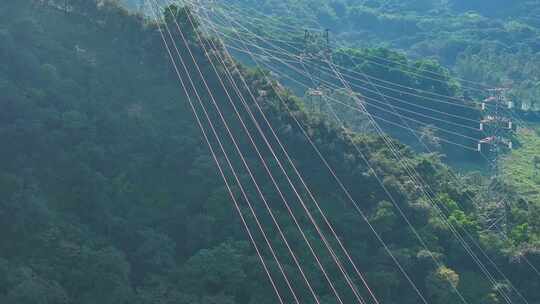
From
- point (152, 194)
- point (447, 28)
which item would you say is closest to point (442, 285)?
point (152, 194)

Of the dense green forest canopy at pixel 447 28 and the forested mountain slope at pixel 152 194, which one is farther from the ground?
the dense green forest canopy at pixel 447 28

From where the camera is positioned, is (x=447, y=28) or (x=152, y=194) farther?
(x=447, y=28)

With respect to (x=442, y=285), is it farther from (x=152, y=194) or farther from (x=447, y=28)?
(x=447, y=28)

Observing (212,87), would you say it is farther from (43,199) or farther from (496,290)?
(496,290)

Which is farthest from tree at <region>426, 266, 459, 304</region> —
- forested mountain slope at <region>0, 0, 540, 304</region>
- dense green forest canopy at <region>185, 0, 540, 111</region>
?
dense green forest canopy at <region>185, 0, 540, 111</region>

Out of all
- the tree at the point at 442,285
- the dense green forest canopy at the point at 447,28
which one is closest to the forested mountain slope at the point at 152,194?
the tree at the point at 442,285

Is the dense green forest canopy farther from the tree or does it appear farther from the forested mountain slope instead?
the tree

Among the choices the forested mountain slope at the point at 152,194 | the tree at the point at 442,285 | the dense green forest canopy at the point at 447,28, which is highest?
the dense green forest canopy at the point at 447,28

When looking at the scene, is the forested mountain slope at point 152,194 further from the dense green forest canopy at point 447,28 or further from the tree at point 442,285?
the dense green forest canopy at point 447,28
